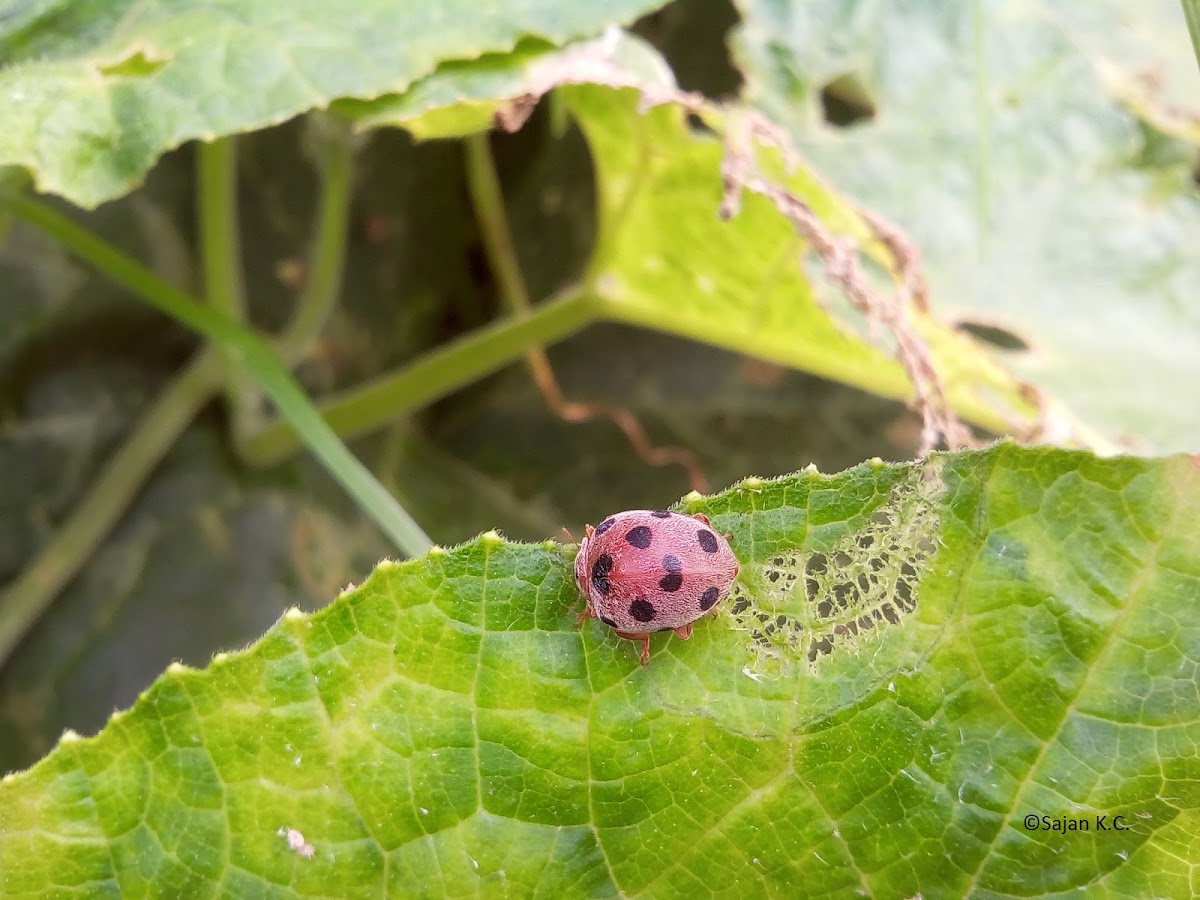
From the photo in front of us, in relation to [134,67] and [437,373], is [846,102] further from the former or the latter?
[134,67]

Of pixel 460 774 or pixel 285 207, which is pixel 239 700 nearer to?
pixel 460 774

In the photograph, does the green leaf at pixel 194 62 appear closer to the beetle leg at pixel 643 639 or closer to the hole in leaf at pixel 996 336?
the beetle leg at pixel 643 639

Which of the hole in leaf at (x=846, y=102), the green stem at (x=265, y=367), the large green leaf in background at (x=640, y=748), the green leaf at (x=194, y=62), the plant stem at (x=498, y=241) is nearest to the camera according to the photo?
the large green leaf in background at (x=640, y=748)

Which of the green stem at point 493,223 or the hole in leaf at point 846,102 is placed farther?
the green stem at point 493,223

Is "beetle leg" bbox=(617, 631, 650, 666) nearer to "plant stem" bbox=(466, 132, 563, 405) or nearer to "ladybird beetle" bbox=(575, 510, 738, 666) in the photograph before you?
"ladybird beetle" bbox=(575, 510, 738, 666)

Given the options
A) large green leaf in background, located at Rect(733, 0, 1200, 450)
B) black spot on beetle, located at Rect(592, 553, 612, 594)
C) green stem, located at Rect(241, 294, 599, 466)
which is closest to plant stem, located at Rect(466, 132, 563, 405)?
green stem, located at Rect(241, 294, 599, 466)

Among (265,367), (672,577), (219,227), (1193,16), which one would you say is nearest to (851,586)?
(672,577)

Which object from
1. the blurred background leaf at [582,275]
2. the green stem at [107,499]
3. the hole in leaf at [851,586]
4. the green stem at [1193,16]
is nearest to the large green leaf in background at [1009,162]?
the blurred background leaf at [582,275]

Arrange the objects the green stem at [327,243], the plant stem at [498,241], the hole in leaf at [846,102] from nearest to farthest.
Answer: the green stem at [327,243], the hole in leaf at [846,102], the plant stem at [498,241]
